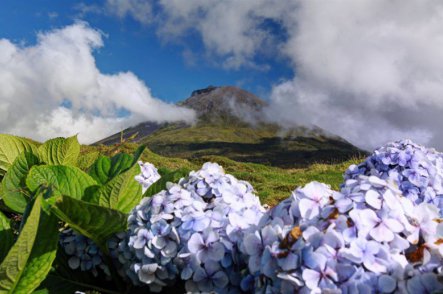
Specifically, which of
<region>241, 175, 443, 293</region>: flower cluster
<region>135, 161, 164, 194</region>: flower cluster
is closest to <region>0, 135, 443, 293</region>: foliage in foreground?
<region>241, 175, 443, 293</region>: flower cluster

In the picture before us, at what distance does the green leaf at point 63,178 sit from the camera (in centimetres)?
336

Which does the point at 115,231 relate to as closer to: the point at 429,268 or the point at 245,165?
the point at 429,268

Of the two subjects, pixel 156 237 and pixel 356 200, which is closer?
pixel 356 200

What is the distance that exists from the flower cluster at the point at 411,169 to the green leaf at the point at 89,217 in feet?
7.98

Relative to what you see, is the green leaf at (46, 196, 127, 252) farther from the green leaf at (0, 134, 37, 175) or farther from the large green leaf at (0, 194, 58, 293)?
the green leaf at (0, 134, 37, 175)

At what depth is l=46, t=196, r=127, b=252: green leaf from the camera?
2.75 m

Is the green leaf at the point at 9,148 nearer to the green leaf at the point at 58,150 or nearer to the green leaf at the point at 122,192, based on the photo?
the green leaf at the point at 58,150

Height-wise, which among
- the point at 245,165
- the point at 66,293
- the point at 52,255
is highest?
the point at 245,165

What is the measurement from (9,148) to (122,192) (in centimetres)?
179

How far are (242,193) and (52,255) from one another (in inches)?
54.0

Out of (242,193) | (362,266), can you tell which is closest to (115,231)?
(242,193)

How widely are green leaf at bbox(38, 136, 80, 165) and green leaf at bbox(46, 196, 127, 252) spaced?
59.1 inches

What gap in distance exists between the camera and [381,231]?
214 centimetres

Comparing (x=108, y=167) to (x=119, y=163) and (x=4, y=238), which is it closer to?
(x=119, y=163)
